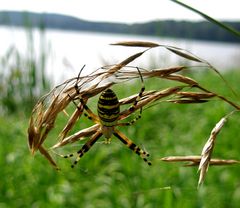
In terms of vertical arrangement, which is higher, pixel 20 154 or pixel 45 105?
pixel 45 105

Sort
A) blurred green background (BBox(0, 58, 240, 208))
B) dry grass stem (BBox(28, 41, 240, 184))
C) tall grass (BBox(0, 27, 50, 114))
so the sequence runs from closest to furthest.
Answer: dry grass stem (BBox(28, 41, 240, 184)), blurred green background (BBox(0, 58, 240, 208)), tall grass (BBox(0, 27, 50, 114))

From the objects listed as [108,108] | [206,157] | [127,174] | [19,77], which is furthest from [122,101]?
[19,77]

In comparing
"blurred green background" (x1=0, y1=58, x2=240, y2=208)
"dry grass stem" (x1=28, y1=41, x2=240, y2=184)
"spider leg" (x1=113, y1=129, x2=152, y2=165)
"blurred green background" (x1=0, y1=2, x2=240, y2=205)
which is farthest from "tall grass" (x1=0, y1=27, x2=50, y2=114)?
"dry grass stem" (x1=28, y1=41, x2=240, y2=184)

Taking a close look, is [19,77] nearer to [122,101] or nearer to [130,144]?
[130,144]

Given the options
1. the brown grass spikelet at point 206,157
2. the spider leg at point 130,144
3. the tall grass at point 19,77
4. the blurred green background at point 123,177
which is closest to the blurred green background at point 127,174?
the blurred green background at point 123,177

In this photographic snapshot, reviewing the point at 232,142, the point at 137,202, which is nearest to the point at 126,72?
the point at 137,202

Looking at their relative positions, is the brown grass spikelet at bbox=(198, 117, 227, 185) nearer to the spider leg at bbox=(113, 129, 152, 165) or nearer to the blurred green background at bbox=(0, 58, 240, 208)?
the spider leg at bbox=(113, 129, 152, 165)

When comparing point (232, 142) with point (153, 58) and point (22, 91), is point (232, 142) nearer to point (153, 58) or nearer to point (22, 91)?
point (22, 91)

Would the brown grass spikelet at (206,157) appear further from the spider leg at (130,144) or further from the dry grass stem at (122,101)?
the spider leg at (130,144)
